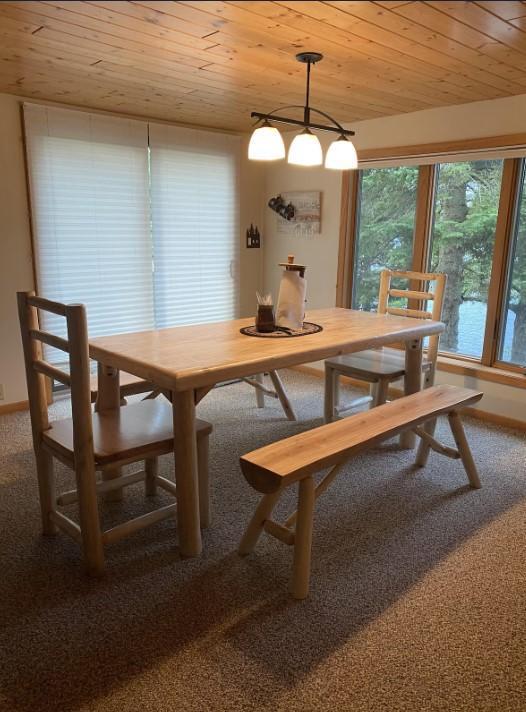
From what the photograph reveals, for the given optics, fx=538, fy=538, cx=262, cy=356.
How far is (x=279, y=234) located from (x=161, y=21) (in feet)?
9.28

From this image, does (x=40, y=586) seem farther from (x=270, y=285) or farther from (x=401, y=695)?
(x=270, y=285)

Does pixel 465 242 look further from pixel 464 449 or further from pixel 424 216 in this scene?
pixel 464 449

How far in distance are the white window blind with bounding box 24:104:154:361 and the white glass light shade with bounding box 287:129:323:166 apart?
1891 millimetres

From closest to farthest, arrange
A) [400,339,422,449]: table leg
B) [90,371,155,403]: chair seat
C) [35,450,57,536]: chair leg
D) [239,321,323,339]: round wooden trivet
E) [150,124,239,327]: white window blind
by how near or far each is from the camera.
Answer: [35,450,57,536]: chair leg < [239,321,323,339]: round wooden trivet < [90,371,155,403]: chair seat < [400,339,422,449]: table leg < [150,124,239,327]: white window blind

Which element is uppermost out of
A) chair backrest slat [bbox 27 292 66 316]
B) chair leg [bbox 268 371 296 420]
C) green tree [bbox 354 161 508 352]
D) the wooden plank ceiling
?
the wooden plank ceiling

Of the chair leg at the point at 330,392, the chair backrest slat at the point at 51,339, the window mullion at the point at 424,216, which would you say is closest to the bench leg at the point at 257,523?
the chair backrest slat at the point at 51,339

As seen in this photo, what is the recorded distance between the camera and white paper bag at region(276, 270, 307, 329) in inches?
102

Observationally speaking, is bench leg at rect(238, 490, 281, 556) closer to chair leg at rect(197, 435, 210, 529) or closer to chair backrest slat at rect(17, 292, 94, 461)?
chair leg at rect(197, 435, 210, 529)

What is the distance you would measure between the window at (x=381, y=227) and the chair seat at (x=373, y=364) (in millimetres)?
942

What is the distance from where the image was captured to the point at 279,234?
4.86 m

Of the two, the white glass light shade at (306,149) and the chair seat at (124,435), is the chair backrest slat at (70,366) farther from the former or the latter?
the white glass light shade at (306,149)

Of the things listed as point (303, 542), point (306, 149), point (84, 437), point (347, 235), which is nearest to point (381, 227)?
point (347, 235)

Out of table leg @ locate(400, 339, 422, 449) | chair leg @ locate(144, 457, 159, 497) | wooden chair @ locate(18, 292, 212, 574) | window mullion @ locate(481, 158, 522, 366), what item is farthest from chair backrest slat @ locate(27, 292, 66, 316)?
window mullion @ locate(481, 158, 522, 366)

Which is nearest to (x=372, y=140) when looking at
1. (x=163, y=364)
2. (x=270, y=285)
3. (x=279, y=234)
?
(x=279, y=234)
